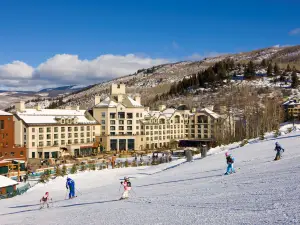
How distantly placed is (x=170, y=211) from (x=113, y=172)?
A: 83.7 feet

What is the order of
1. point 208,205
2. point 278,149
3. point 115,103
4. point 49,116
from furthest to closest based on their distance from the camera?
point 115,103, point 49,116, point 278,149, point 208,205

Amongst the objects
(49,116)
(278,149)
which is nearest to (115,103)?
(49,116)

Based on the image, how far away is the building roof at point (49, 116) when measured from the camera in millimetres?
63812

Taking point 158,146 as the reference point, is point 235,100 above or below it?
above

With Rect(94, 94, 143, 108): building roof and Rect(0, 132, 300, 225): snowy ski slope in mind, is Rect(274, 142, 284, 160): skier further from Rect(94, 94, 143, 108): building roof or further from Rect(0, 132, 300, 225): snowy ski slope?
Rect(94, 94, 143, 108): building roof

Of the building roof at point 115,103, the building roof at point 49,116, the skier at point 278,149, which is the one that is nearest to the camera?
the skier at point 278,149

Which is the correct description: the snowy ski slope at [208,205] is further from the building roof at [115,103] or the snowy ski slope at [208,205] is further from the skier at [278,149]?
the building roof at [115,103]

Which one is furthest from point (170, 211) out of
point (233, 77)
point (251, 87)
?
point (233, 77)

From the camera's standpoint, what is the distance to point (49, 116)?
66.9 m

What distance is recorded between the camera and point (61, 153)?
213 feet

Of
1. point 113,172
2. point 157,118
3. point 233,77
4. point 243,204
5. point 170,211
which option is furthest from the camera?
point 233,77

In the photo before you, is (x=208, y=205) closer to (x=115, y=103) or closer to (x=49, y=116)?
(x=49, y=116)

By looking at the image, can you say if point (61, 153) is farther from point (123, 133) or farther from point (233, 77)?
point (233, 77)

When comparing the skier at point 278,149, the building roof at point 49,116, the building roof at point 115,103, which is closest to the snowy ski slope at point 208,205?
the skier at point 278,149
